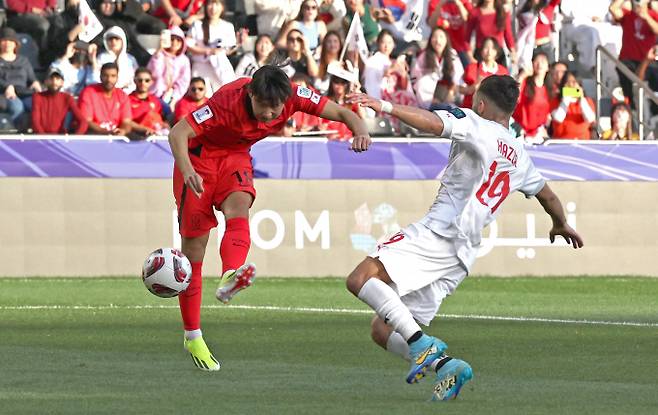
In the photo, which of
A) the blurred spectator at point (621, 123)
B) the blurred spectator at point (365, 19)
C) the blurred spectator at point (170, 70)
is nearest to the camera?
the blurred spectator at point (170, 70)

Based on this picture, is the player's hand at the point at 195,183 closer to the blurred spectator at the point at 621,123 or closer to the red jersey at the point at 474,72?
the red jersey at the point at 474,72

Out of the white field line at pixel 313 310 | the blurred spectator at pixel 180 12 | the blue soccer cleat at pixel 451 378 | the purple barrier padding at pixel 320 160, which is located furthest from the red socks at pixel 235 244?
the blurred spectator at pixel 180 12

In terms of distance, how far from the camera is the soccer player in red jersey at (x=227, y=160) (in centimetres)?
1053

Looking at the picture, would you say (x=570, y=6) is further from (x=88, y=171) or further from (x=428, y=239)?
(x=428, y=239)

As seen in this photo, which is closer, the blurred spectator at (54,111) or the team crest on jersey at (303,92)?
the team crest on jersey at (303,92)

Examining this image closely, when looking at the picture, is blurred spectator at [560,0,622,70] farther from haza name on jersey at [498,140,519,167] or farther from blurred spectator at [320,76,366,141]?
haza name on jersey at [498,140,519,167]

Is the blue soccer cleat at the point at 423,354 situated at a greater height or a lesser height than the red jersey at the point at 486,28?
greater

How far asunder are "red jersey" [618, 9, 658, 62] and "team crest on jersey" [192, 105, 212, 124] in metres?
15.2

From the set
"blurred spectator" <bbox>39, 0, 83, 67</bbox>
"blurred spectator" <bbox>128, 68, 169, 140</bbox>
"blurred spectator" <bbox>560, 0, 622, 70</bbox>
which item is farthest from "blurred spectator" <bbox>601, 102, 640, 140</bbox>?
"blurred spectator" <bbox>39, 0, 83, 67</bbox>

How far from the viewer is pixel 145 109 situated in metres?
21.2

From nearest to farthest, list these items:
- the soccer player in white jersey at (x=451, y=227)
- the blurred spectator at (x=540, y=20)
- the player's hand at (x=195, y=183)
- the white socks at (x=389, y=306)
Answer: the white socks at (x=389, y=306) < the soccer player in white jersey at (x=451, y=227) < the player's hand at (x=195, y=183) < the blurred spectator at (x=540, y=20)

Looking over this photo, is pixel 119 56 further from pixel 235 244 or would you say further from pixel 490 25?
pixel 235 244

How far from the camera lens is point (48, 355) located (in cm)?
1170

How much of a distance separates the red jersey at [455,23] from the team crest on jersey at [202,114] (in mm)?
13476
